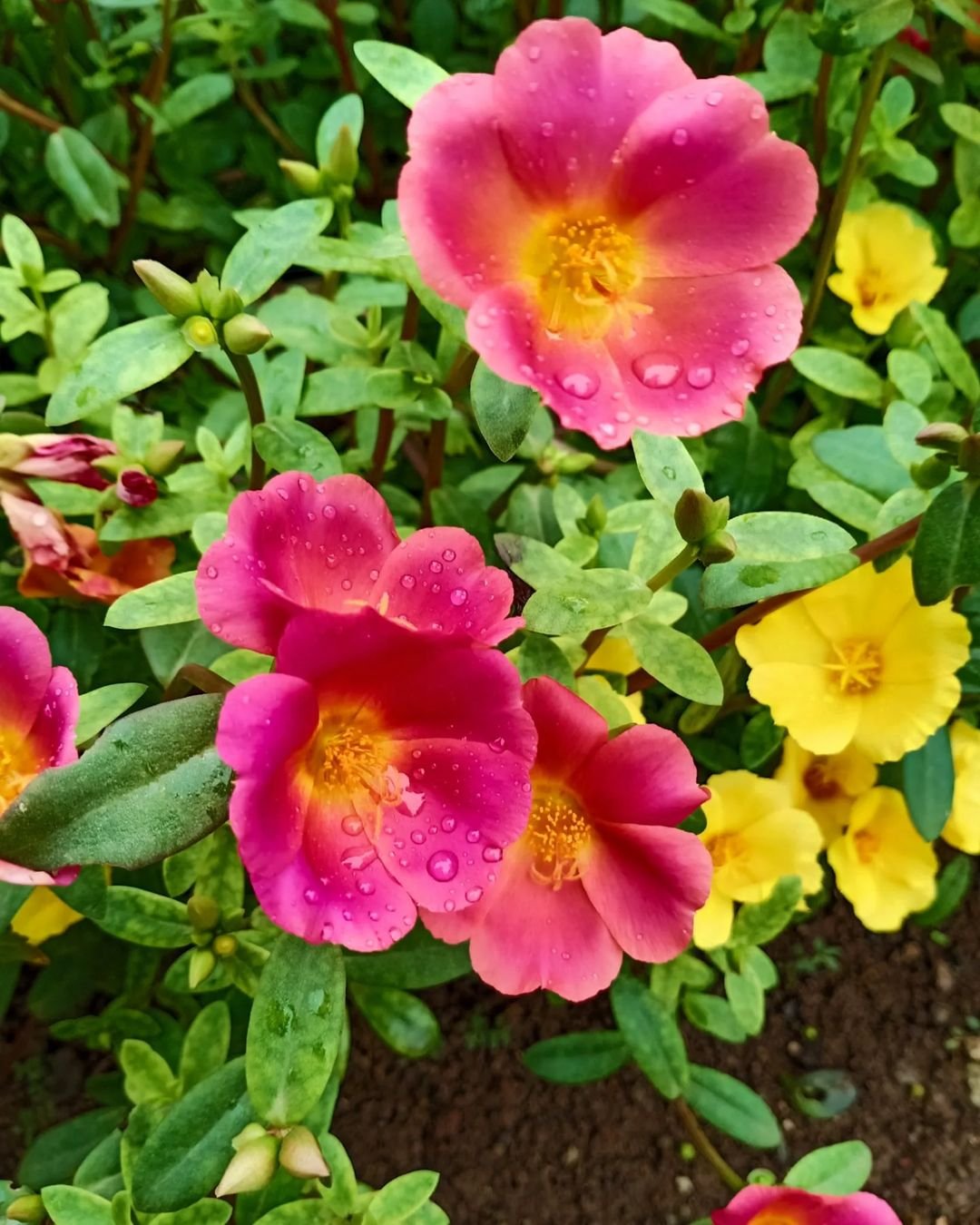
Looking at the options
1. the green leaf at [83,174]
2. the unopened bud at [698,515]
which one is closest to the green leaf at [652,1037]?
the unopened bud at [698,515]

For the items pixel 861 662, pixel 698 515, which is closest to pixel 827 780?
pixel 861 662

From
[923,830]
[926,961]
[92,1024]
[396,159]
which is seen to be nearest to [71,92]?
[396,159]

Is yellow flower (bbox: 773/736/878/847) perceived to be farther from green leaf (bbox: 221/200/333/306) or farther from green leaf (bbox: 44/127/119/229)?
green leaf (bbox: 44/127/119/229)

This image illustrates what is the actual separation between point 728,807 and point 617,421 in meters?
0.71

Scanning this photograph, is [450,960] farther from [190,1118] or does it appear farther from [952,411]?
[952,411]

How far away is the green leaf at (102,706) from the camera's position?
95 centimetres

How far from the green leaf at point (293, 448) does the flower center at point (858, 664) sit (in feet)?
2.03

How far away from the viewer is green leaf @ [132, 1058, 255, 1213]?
0.96m

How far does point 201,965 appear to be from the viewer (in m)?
1.01

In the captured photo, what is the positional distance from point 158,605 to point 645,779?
45 centimetres

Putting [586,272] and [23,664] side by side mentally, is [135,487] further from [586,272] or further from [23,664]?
[586,272]

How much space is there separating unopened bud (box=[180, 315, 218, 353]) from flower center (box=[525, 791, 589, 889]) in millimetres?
491

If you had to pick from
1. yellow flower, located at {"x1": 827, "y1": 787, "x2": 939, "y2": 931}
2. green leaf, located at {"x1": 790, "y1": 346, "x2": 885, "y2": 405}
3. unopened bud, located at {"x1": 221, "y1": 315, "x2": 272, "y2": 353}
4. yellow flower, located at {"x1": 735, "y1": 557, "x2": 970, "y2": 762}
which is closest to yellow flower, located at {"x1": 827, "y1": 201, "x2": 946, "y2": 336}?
green leaf, located at {"x1": 790, "y1": 346, "x2": 885, "y2": 405}

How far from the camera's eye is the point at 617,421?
0.78 metres
